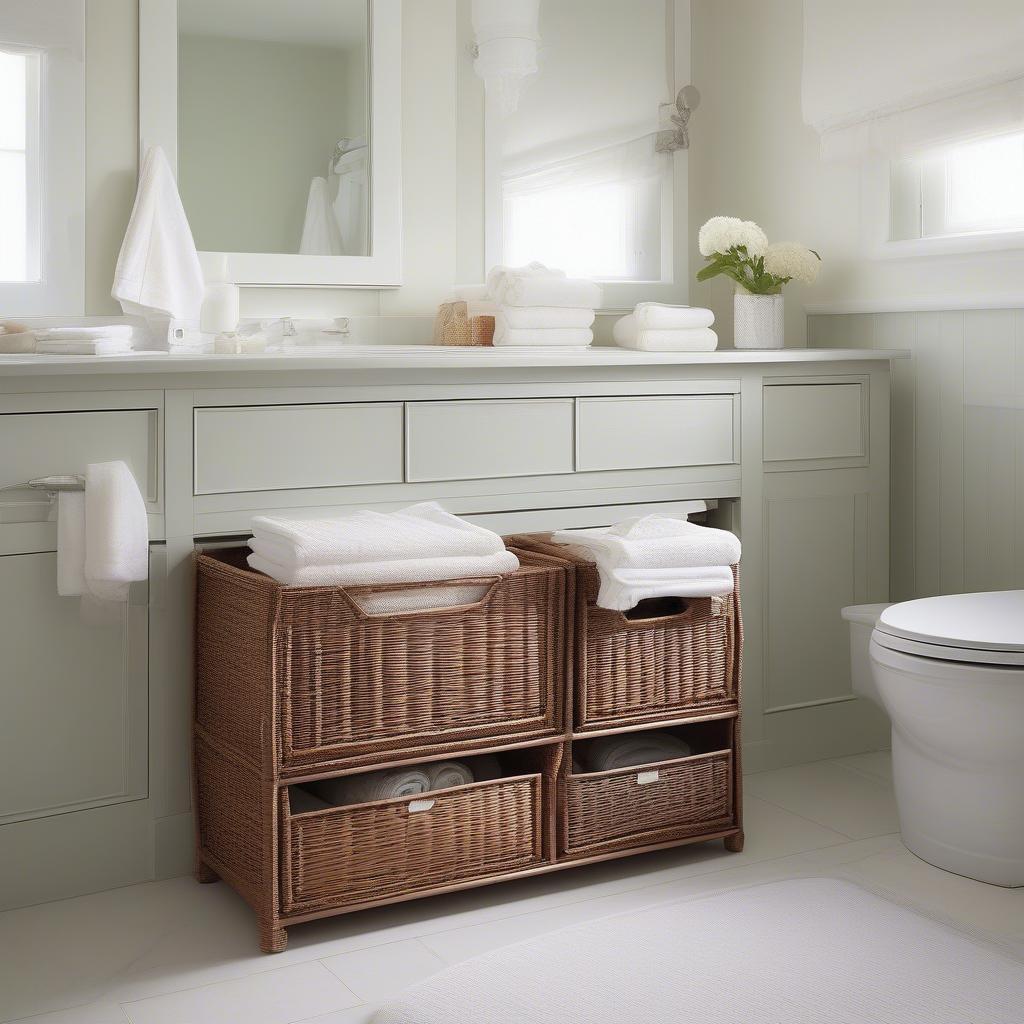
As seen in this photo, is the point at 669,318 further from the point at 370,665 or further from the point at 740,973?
the point at 740,973

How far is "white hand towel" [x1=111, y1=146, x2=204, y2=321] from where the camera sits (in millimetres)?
2570

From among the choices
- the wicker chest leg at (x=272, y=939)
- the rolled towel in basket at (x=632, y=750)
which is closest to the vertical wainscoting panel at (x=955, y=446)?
the rolled towel in basket at (x=632, y=750)

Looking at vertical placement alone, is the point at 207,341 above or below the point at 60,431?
above

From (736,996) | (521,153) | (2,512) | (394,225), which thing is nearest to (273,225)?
(394,225)

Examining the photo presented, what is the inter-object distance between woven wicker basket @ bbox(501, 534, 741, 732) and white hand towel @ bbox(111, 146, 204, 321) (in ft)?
2.97

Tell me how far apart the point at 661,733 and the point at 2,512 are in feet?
4.24

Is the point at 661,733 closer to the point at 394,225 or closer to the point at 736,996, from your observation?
the point at 736,996

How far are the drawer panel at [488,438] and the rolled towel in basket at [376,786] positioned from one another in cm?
58

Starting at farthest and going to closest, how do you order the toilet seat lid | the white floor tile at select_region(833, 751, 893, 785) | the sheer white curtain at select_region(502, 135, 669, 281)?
1. the sheer white curtain at select_region(502, 135, 669, 281)
2. the white floor tile at select_region(833, 751, 893, 785)
3. the toilet seat lid

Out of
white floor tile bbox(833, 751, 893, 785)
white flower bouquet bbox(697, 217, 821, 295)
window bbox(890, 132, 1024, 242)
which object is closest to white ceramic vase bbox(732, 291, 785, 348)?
white flower bouquet bbox(697, 217, 821, 295)

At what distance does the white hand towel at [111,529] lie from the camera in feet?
6.72

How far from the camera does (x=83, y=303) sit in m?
2.59

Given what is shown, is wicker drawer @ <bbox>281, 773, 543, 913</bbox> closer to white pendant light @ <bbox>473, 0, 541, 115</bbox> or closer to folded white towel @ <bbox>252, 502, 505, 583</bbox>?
folded white towel @ <bbox>252, 502, 505, 583</bbox>

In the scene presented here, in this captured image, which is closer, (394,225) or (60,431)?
(60,431)
